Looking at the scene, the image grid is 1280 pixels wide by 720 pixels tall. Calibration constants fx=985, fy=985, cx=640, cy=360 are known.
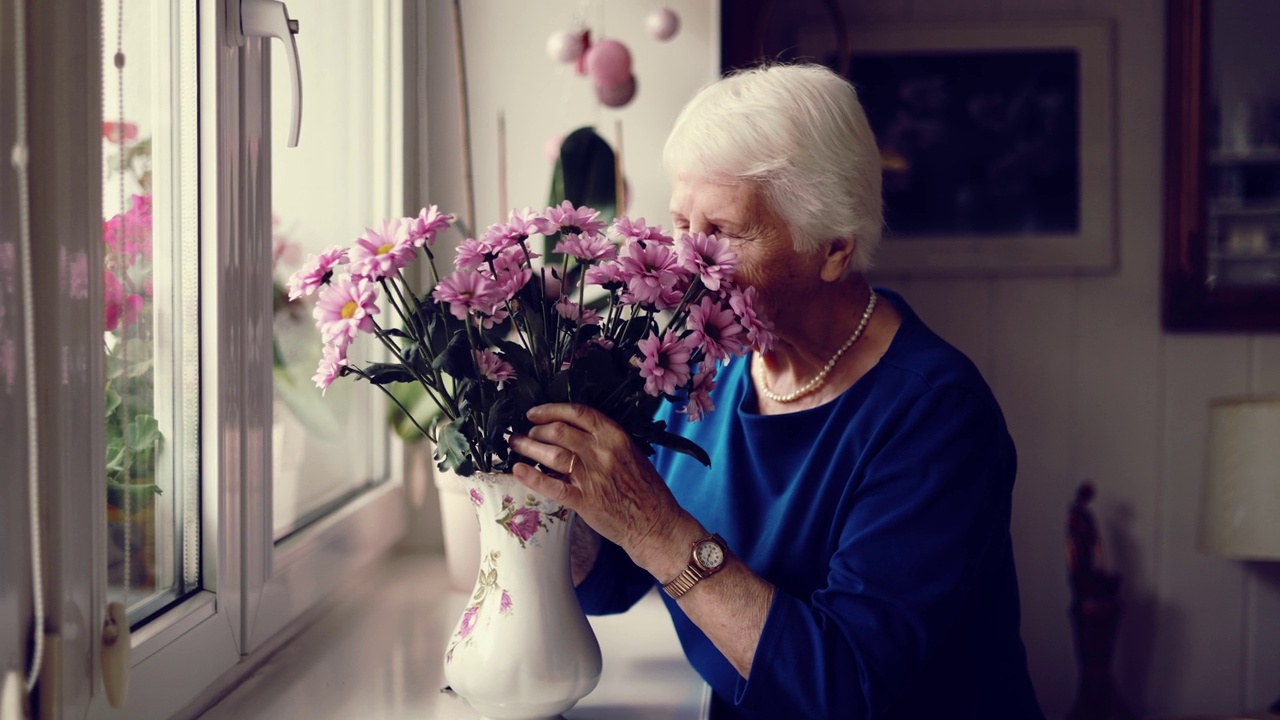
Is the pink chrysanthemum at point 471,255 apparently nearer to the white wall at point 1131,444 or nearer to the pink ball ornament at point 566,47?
the pink ball ornament at point 566,47

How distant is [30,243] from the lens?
2.07ft

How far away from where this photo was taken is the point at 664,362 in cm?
79

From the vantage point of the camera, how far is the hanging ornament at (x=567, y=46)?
1460mm

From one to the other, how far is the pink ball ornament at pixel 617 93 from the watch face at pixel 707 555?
2.62 feet

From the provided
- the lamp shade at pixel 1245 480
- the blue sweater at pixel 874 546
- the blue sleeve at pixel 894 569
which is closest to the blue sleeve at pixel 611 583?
the blue sweater at pixel 874 546

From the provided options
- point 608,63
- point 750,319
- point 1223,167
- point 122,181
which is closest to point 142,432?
point 122,181

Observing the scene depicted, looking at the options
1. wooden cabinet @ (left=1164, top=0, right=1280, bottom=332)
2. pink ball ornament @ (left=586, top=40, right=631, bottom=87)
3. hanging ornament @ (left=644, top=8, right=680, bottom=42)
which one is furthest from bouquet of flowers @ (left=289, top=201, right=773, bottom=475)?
wooden cabinet @ (left=1164, top=0, right=1280, bottom=332)

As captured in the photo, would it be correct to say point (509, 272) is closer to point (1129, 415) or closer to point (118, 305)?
point (118, 305)

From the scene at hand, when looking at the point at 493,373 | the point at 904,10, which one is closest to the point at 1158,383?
the point at 904,10

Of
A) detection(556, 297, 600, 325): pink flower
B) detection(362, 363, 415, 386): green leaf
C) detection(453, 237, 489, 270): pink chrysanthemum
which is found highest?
detection(453, 237, 489, 270): pink chrysanthemum

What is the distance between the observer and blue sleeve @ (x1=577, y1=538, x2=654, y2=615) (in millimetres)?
1172

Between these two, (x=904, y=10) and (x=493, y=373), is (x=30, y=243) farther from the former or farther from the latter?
(x=904, y=10)

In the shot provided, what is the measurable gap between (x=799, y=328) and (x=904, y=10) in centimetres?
134

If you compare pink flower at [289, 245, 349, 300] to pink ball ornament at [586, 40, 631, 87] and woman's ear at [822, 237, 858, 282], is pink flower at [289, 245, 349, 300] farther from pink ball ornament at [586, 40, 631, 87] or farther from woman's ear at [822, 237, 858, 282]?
pink ball ornament at [586, 40, 631, 87]
